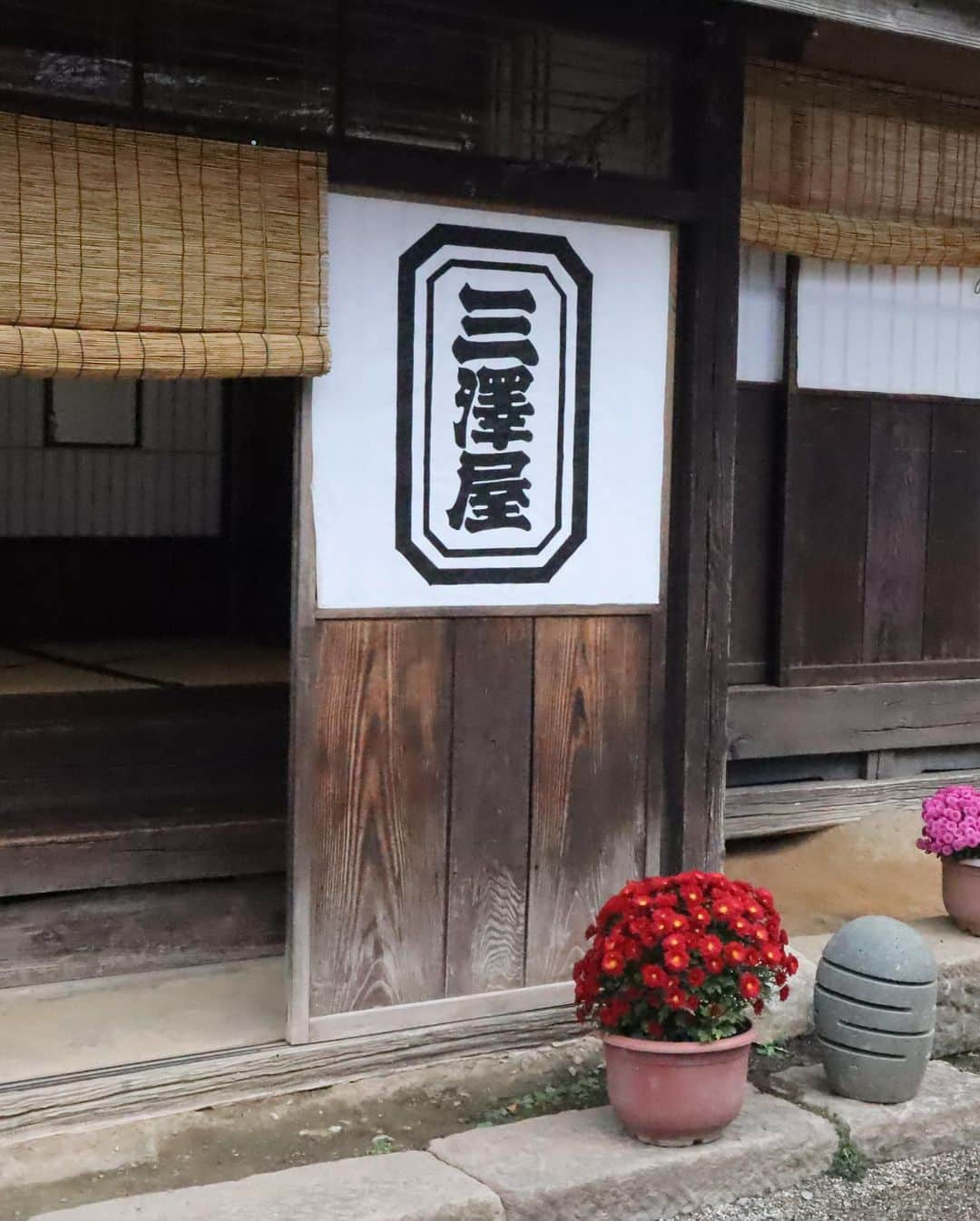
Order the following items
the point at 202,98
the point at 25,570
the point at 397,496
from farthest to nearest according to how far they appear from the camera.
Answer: the point at 25,570 < the point at 397,496 < the point at 202,98

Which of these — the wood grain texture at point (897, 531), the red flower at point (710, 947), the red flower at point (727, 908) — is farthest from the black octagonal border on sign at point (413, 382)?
the wood grain texture at point (897, 531)

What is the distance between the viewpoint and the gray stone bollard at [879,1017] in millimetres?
4898

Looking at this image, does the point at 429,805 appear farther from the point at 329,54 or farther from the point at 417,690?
the point at 329,54

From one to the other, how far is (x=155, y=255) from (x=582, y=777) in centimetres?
230

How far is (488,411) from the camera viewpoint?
499 cm

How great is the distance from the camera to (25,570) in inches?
381

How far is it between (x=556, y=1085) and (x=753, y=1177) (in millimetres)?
→ 863

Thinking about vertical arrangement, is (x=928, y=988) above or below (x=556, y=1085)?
above

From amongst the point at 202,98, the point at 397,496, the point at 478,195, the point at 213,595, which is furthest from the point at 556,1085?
the point at 213,595

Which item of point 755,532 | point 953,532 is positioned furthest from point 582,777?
point 953,532

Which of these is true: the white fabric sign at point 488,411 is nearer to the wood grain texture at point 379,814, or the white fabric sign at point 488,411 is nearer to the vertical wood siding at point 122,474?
the wood grain texture at point 379,814

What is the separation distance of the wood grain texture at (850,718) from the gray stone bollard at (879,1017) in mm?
1740

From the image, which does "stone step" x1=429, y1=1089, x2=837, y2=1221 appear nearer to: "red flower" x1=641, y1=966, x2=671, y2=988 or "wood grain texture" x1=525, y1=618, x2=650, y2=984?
"red flower" x1=641, y1=966, x2=671, y2=988

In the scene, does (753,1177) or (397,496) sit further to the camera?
(397,496)
